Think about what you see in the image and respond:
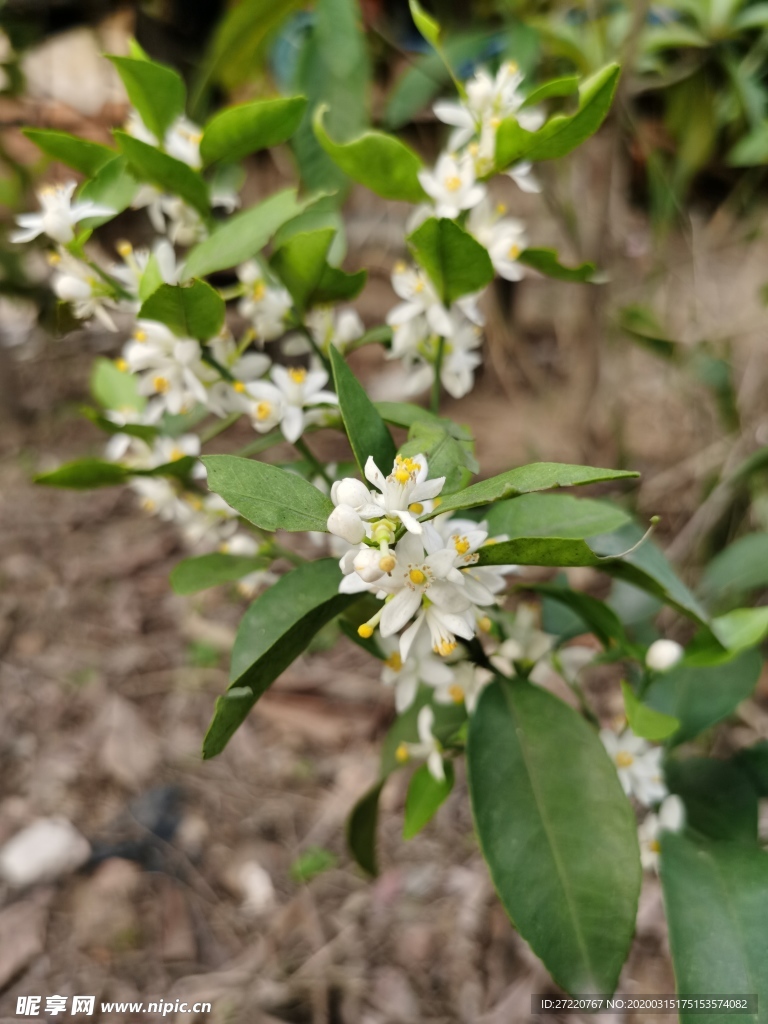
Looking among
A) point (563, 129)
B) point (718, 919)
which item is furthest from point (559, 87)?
point (718, 919)

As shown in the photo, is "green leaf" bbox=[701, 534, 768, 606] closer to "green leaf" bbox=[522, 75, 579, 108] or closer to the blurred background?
the blurred background

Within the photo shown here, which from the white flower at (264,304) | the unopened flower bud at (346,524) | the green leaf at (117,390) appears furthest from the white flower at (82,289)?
the unopened flower bud at (346,524)

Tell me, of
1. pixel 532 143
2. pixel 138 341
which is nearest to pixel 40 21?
pixel 138 341

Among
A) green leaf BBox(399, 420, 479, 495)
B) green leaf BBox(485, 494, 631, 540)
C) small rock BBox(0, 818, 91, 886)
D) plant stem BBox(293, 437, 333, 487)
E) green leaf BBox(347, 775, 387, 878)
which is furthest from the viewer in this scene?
small rock BBox(0, 818, 91, 886)

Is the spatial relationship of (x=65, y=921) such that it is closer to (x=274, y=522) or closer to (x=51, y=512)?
(x=274, y=522)

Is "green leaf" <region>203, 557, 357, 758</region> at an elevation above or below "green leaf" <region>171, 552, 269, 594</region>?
above

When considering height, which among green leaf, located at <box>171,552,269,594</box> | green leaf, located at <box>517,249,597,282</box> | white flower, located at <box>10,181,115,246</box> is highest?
white flower, located at <box>10,181,115,246</box>

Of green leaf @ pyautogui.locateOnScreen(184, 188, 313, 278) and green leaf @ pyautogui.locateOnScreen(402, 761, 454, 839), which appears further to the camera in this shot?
green leaf @ pyautogui.locateOnScreen(402, 761, 454, 839)

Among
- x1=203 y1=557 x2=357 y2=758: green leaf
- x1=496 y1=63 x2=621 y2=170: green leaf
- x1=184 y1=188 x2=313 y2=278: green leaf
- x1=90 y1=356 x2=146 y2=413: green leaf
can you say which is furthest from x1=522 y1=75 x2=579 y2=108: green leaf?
x1=90 y1=356 x2=146 y2=413: green leaf
